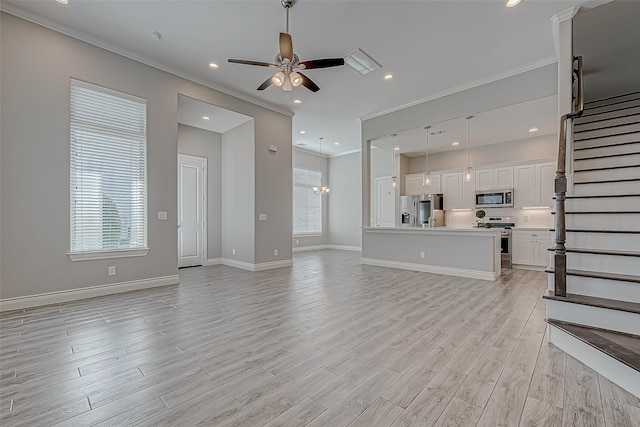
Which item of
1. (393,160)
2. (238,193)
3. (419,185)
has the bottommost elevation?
(238,193)

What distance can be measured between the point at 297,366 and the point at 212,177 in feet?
19.4

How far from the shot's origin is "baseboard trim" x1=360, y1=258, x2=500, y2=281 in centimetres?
495

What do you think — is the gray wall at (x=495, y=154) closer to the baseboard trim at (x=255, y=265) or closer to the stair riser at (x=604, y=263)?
the stair riser at (x=604, y=263)

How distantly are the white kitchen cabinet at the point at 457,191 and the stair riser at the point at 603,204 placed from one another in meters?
4.14

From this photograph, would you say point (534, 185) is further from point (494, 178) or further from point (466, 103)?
point (466, 103)

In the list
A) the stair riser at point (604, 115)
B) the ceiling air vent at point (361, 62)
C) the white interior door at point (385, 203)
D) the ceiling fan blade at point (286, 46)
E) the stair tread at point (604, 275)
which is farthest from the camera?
the white interior door at point (385, 203)

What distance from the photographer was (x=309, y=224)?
33.6 feet

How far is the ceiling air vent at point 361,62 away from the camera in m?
4.15

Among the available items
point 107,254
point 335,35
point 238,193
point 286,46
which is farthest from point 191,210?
point 335,35

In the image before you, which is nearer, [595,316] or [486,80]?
[595,316]

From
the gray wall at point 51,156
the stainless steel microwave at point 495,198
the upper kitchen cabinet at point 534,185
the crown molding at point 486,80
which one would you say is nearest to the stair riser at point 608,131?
the crown molding at point 486,80

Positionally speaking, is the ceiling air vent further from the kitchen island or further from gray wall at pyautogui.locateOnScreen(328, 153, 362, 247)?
gray wall at pyautogui.locateOnScreen(328, 153, 362, 247)

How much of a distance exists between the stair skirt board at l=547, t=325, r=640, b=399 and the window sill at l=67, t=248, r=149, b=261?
535cm

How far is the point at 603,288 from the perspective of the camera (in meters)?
2.34
